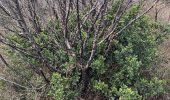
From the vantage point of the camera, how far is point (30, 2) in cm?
511

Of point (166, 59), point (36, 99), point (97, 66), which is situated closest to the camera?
point (97, 66)

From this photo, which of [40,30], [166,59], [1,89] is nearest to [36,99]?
[1,89]

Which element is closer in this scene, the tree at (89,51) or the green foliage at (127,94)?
the green foliage at (127,94)

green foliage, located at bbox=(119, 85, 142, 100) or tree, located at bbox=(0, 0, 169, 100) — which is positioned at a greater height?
tree, located at bbox=(0, 0, 169, 100)

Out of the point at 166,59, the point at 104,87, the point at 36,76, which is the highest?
the point at 166,59

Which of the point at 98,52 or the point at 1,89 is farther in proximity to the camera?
the point at 1,89

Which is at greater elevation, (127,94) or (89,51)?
(89,51)

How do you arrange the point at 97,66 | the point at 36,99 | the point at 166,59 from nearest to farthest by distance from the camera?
the point at 97,66 → the point at 36,99 → the point at 166,59

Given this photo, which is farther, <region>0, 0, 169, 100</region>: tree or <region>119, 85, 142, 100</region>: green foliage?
<region>0, 0, 169, 100</region>: tree

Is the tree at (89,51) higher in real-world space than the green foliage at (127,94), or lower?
higher

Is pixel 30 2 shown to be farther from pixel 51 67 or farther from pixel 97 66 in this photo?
pixel 97 66

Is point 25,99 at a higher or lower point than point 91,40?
lower

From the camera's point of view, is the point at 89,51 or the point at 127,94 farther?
the point at 89,51

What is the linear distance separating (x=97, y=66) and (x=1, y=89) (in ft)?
5.23
